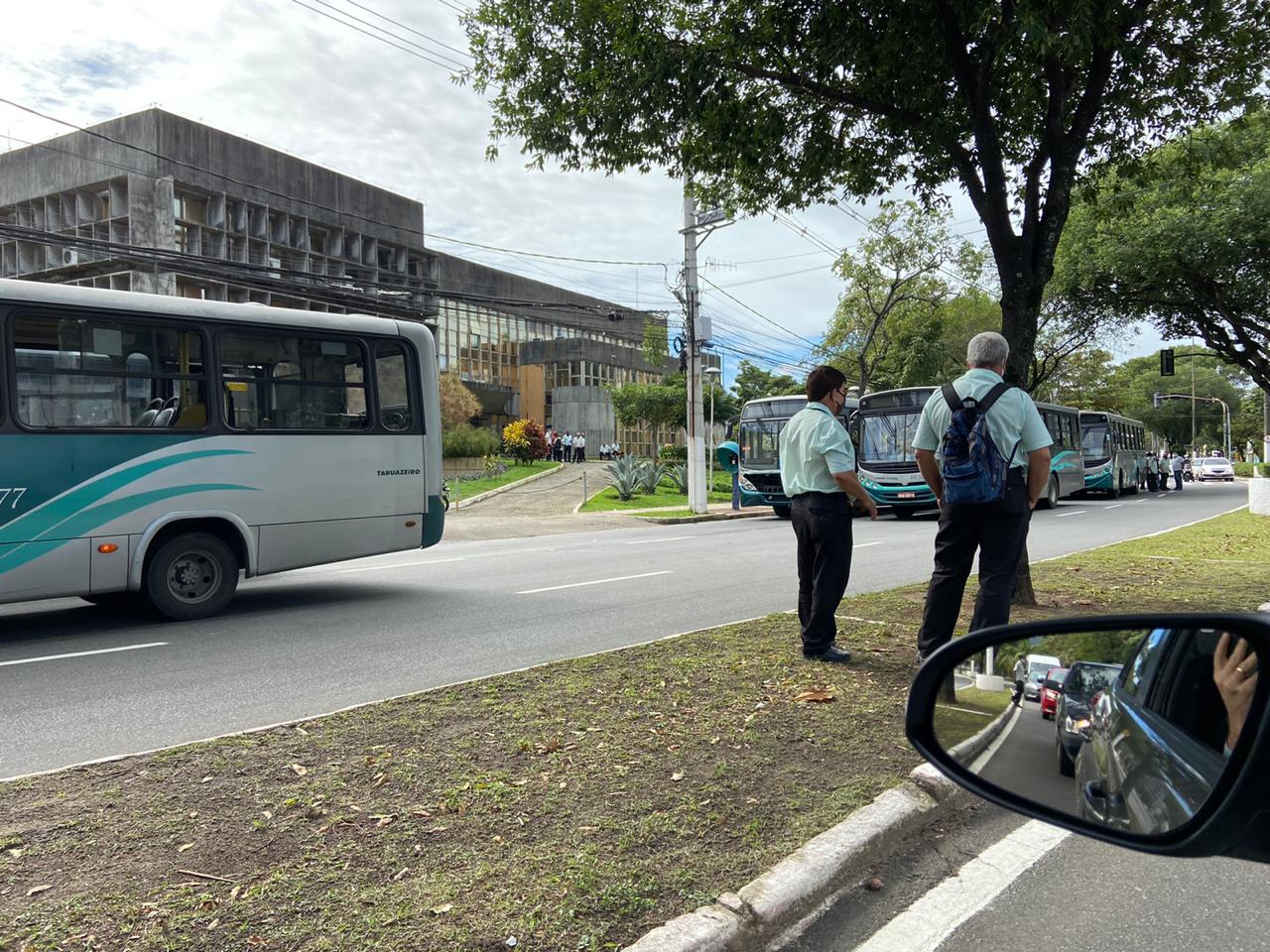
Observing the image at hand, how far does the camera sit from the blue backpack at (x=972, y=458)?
5266 millimetres

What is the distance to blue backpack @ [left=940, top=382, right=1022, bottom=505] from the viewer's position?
5.27m

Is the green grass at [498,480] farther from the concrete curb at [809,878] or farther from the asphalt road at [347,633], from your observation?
the concrete curb at [809,878]

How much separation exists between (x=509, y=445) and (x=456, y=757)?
40524mm

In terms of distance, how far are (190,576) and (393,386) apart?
280cm

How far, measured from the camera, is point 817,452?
5.91 metres

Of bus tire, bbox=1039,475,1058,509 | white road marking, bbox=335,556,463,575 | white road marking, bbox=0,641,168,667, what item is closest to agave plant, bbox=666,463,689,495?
bus tire, bbox=1039,475,1058,509

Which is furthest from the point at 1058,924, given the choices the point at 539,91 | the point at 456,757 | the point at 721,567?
the point at 721,567

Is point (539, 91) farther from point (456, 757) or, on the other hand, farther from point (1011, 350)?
point (456, 757)

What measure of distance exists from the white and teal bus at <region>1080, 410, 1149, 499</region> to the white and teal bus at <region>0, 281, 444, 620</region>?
27.5 meters

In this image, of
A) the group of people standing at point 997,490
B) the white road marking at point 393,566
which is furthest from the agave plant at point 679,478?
the group of people standing at point 997,490

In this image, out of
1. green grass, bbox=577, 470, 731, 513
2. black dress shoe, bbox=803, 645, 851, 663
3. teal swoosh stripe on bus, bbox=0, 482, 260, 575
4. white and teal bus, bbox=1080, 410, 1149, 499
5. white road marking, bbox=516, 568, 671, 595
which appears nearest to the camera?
black dress shoe, bbox=803, 645, 851, 663

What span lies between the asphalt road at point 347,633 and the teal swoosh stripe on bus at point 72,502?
0.88m

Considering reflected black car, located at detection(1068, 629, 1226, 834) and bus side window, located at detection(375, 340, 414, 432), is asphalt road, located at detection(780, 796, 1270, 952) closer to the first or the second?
reflected black car, located at detection(1068, 629, 1226, 834)

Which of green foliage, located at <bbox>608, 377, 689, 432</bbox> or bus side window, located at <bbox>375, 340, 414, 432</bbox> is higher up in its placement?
green foliage, located at <bbox>608, 377, 689, 432</bbox>
